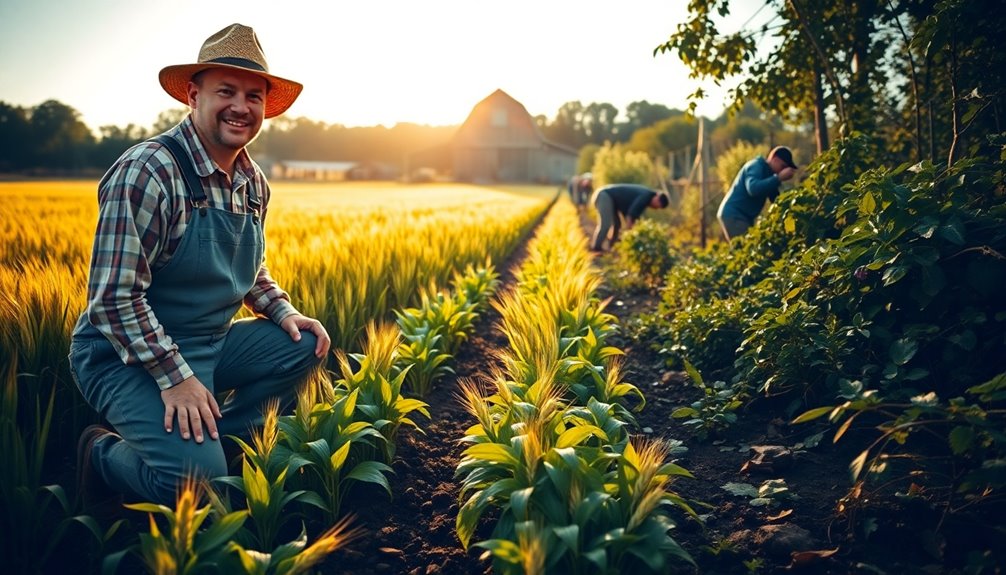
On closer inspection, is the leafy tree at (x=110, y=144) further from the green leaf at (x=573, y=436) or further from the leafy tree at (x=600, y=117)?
the leafy tree at (x=600, y=117)

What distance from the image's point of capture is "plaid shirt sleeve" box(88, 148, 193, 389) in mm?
1963

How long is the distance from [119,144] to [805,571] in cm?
4328

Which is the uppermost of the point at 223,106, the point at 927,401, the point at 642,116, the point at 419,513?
the point at 642,116

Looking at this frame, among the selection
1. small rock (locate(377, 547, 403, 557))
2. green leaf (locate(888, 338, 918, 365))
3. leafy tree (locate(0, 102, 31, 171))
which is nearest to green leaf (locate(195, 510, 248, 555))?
small rock (locate(377, 547, 403, 557))

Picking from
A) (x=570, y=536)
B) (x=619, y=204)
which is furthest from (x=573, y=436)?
(x=619, y=204)

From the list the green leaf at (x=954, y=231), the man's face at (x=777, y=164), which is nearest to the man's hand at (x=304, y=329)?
the green leaf at (x=954, y=231)

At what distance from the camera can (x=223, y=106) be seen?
7.44ft

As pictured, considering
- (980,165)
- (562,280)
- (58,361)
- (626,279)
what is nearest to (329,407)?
(58,361)

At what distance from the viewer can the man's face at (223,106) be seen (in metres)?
2.26

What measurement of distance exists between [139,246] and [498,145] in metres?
44.6

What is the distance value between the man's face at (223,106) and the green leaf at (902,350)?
103 inches

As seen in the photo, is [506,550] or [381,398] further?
[381,398]

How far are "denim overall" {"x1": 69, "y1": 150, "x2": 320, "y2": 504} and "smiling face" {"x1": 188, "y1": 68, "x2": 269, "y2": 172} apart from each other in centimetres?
22

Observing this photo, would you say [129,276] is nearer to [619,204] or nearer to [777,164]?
[777,164]
